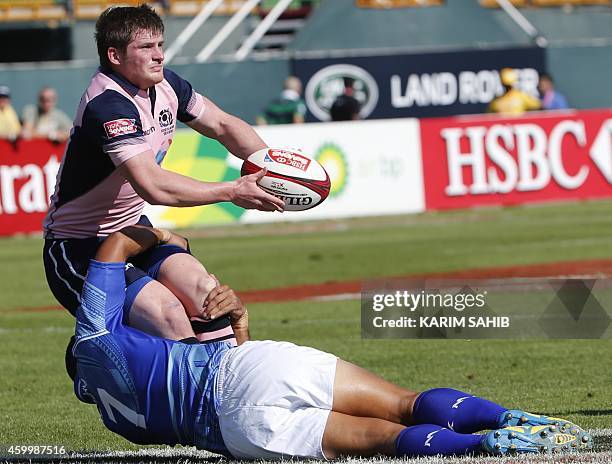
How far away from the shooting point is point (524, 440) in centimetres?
516

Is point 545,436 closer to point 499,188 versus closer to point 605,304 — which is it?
point 605,304

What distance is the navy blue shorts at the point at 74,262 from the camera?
6.48m

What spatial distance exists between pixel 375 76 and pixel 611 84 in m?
6.11

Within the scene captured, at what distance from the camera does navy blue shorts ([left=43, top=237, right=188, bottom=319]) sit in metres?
6.48

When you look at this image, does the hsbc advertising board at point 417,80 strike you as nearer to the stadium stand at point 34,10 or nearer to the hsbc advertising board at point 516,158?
the stadium stand at point 34,10

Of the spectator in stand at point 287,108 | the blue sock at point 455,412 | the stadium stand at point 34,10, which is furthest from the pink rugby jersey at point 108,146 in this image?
the stadium stand at point 34,10

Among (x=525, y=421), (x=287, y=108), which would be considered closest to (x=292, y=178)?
(x=525, y=421)

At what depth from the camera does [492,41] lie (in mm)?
30688

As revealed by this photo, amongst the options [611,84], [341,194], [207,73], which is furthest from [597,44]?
[341,194]

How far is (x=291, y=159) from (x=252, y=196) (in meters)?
0.58

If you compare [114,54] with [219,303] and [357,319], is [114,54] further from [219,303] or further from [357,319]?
[357,319]

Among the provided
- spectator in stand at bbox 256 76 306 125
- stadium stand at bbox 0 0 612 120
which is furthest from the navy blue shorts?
stadium stand at bbox 0 0 612 120

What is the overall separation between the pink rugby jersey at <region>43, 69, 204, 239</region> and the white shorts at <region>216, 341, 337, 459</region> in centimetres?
132

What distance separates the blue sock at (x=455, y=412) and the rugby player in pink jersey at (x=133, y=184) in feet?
4.16
